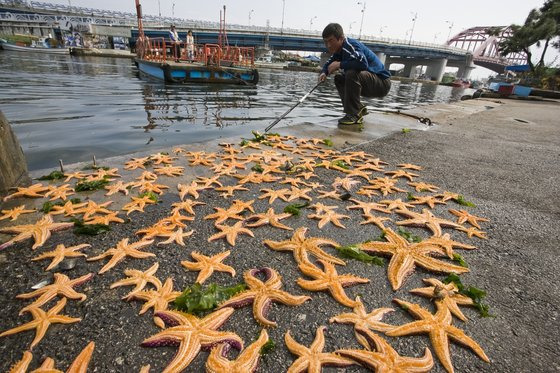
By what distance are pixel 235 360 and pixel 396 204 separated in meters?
3.02

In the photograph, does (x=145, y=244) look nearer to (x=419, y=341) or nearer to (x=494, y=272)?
(x=419, y=341)

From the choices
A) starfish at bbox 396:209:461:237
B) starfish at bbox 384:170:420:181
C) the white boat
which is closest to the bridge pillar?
the white boat

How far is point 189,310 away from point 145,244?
1104 mm

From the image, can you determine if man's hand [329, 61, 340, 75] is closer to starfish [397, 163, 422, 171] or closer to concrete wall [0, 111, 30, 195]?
starfish [397, 163, 422, 171]

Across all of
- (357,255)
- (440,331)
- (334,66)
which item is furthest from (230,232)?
(334,66)

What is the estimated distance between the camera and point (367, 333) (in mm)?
2133

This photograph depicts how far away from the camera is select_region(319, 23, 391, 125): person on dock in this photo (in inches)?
335

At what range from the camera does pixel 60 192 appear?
4.05 metres

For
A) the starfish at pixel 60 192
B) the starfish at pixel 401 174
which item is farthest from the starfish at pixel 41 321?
the starfish at pixel 401 174

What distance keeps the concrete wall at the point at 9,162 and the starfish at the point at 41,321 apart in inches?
101

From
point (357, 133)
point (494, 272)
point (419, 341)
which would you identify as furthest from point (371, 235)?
point (357, 133)

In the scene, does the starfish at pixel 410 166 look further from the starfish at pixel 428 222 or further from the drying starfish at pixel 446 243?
the drying starfish at pixel 446 243

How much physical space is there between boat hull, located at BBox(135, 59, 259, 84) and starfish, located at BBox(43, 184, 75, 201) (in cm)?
2176

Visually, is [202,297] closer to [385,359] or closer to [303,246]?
[303,246]
